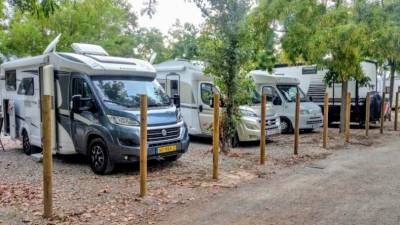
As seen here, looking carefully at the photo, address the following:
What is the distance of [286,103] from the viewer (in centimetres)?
1441

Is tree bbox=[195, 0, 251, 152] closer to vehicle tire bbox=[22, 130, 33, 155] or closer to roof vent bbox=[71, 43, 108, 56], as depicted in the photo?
roof vent bbox=[71, 43, 108, 56]

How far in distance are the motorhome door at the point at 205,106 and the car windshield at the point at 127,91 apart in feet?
10.7

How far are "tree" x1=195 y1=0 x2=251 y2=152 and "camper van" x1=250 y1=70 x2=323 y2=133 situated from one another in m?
4.28

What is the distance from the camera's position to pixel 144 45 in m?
35.4

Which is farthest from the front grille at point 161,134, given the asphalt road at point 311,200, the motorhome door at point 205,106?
the motorhome door at point 205,106

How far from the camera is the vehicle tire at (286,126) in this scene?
1469cm

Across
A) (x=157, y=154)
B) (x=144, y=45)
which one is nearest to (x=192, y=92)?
(x=157, y=154)

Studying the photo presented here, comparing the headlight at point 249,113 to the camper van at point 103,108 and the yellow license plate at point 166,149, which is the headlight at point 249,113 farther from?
the yellow license plate at point 166,149

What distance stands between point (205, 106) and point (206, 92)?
0.43m

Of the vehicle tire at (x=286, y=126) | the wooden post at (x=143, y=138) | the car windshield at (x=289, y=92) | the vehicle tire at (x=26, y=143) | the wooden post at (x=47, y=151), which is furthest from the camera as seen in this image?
the vehicle tire at (x=286, y=126)

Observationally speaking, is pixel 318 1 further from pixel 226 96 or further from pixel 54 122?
pixel 54 122

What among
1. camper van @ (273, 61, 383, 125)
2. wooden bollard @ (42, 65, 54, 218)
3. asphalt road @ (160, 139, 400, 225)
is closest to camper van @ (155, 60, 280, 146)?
asphalt road @ (160, 139, 400, 225)

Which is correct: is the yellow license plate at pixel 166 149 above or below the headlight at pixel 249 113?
below

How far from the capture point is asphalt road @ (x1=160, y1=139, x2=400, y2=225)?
5293 mm
